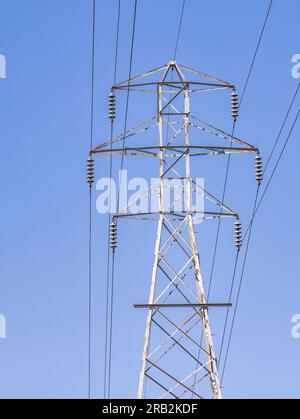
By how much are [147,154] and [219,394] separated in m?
9.85

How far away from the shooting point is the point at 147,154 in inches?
2788
